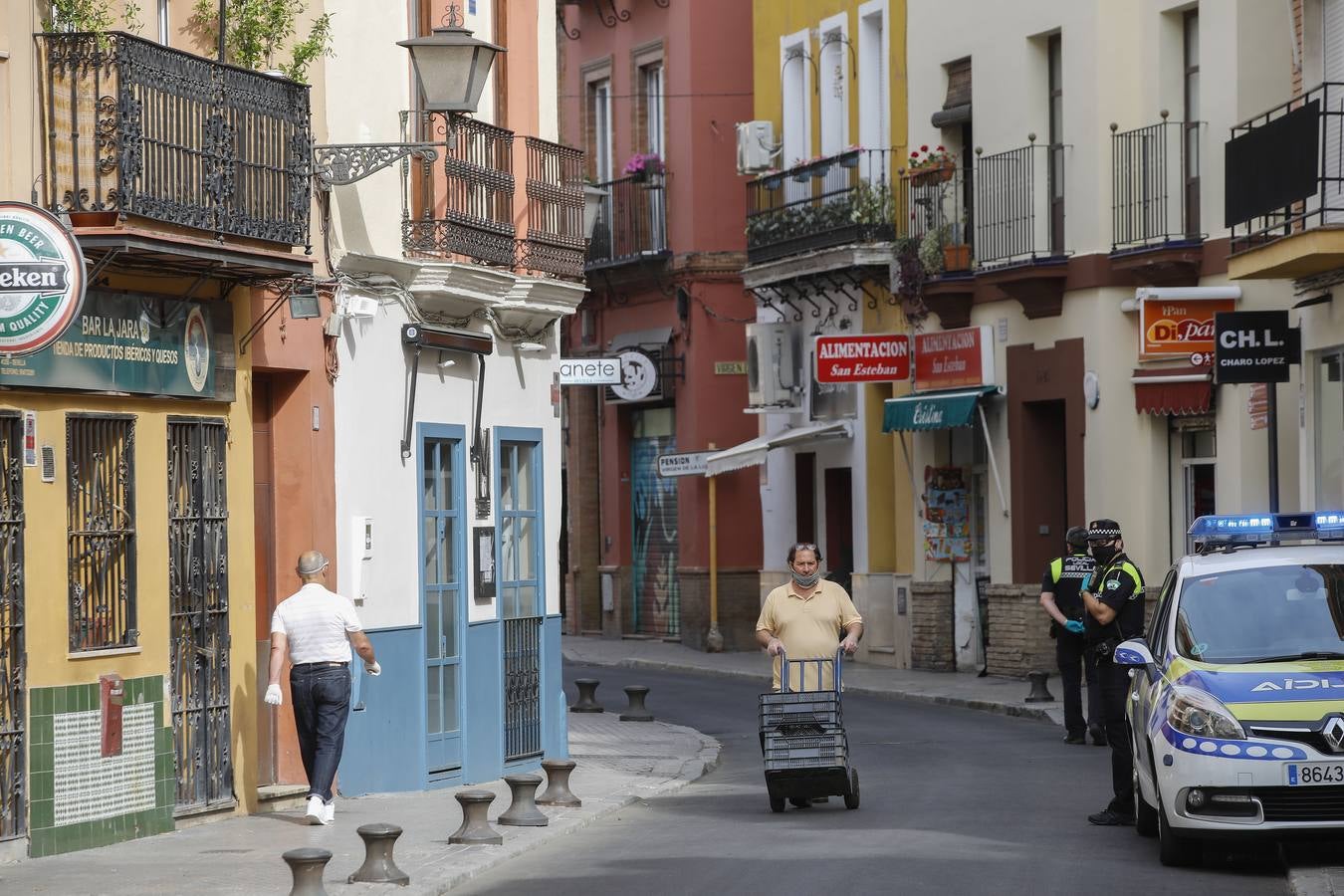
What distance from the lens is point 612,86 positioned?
39.9 m

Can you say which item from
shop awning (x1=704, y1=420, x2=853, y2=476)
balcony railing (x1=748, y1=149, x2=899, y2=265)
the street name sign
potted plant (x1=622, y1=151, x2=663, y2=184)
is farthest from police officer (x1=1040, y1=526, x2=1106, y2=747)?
potted plant (x1=622, y1=151, x2=663, y2=184)

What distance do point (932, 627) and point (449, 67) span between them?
16.2 m

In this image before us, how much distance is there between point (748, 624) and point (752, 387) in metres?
4.02

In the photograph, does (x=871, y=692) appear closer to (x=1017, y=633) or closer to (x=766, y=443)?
(x=1017, y=633)

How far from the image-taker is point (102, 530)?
567 inches

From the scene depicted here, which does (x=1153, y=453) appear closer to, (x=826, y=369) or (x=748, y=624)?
(x=826, y=369)

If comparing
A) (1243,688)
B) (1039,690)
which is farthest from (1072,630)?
(1243,688)

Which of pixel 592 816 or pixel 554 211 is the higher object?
pixel 554 211

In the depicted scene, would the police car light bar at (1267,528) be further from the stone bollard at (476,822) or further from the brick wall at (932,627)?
the brick wall at (932,627)

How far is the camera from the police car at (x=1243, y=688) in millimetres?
11938

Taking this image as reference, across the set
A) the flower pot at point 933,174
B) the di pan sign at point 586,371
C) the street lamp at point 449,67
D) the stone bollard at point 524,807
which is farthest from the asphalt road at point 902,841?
the flower pot at point 933,174

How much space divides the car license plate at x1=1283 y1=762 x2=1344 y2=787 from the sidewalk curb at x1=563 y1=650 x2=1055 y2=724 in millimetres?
12013

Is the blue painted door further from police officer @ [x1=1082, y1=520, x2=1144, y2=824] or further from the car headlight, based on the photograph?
the car headlight

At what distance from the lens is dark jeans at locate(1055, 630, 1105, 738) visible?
822 inches
